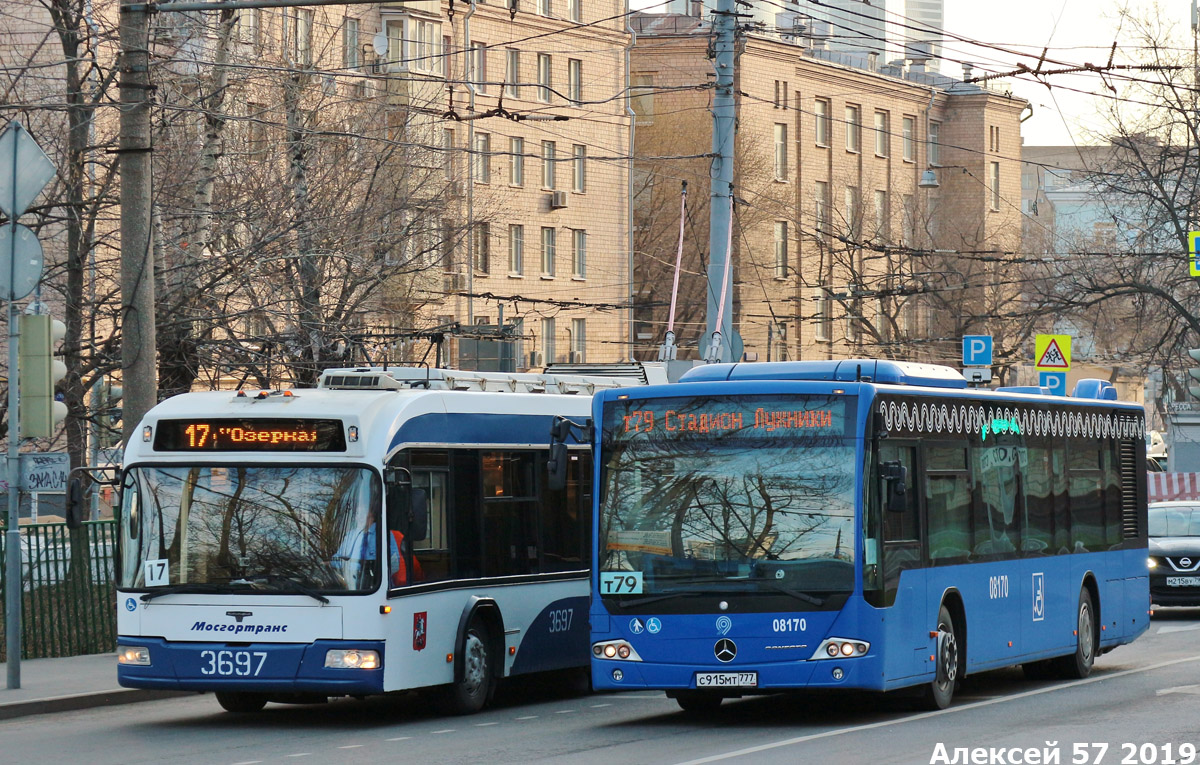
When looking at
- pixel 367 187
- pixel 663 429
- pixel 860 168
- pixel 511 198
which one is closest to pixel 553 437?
pixel 663 429

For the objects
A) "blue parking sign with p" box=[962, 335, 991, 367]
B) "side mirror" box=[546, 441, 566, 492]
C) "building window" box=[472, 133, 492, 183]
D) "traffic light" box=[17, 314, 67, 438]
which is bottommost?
"side mirror" box=[546, 441, 566, 492]

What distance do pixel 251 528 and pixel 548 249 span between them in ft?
166

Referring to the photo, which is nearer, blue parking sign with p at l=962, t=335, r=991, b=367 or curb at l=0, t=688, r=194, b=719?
curb at l=0, t=688, r=194, b=719

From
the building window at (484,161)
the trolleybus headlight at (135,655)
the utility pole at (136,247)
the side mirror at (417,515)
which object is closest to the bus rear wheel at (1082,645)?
the side mirror at (417,515)

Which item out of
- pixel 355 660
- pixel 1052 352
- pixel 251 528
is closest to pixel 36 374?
pixel 251 528

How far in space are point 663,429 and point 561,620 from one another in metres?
2.98

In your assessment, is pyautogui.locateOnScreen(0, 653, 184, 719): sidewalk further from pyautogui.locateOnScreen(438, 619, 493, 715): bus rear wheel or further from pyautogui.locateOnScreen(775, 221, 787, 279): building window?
pyautogui.locateOnScreen(775, 221, 787, 279): building window

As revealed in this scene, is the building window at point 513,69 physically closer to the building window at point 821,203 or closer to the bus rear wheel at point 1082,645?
the building window at point 821,203

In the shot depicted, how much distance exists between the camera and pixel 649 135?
67.4 meters

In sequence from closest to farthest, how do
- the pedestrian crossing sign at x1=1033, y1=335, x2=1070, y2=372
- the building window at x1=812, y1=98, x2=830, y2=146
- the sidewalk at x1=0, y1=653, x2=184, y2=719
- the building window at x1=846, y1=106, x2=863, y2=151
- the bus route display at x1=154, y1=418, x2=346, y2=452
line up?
the bus route display at x1=154, y1=418, x2=346, y2=452
the sidewalk at x1=0, y1=653, x2=184, y2=719
the pedestrian crossing sign at x1=1033, y1=335, x2=1070, y2=372
the building window at x1=812, y1=98, x2=830, y2=146
the building window at x1=846, y1=106, x2=863, y2=151

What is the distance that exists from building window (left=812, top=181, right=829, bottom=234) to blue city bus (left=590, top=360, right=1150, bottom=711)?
53.5m

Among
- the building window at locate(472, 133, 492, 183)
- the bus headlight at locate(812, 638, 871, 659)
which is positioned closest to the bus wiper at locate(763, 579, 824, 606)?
the bus headlight at locate(812, 638, 871, 659)

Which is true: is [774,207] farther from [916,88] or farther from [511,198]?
[916,88]

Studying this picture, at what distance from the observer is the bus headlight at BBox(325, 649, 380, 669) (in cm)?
1334
